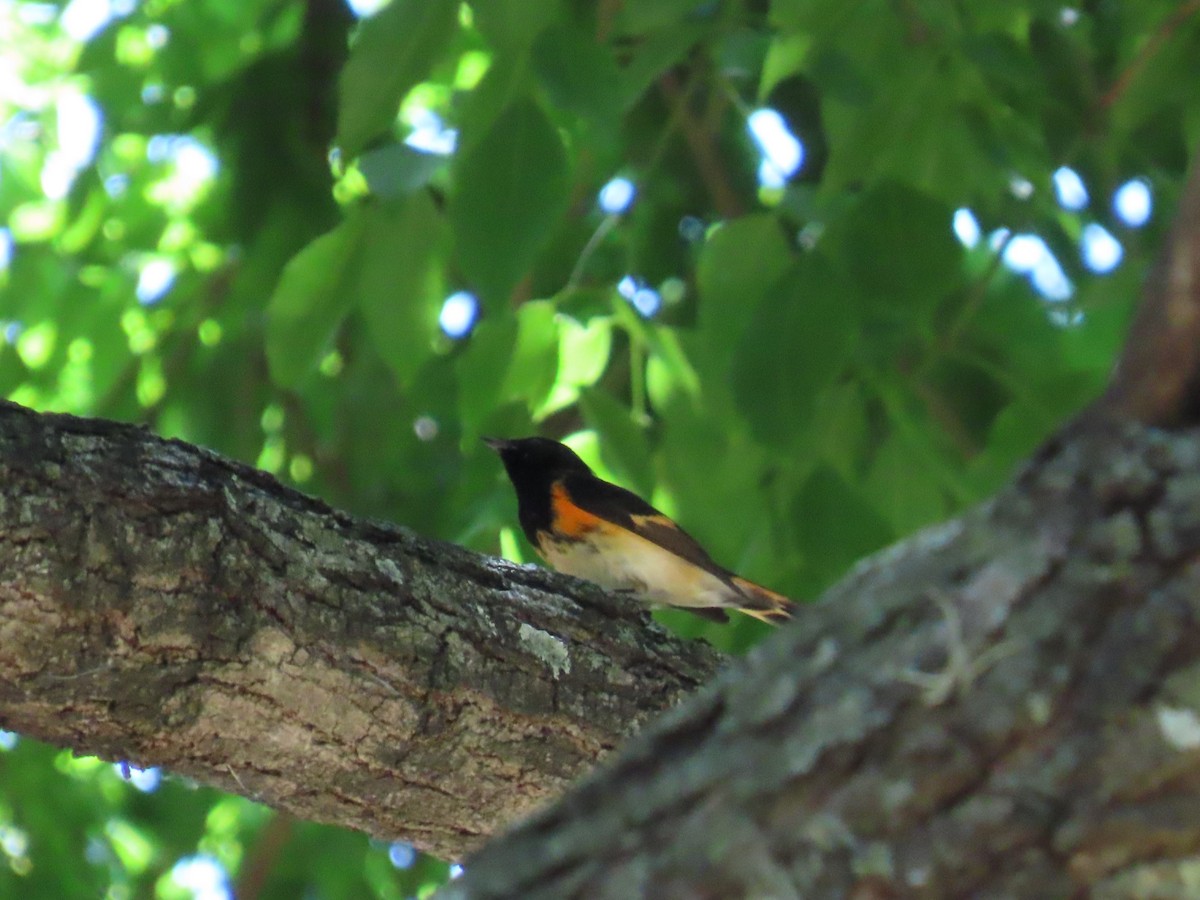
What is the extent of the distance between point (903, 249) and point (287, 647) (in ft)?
5.15

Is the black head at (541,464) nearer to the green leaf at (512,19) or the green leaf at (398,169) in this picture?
the green leaf at (398,169)

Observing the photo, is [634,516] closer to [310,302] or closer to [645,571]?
[645,571]

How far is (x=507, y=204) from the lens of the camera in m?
2.86

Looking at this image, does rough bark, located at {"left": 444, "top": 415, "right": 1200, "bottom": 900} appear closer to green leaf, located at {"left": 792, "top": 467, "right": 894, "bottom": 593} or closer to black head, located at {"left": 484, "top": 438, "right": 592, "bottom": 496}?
green leaf, located at {"left": 792, "top": 467, "right": 894, "bottom": 593}

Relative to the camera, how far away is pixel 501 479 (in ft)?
12.2

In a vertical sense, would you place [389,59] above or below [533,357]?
above

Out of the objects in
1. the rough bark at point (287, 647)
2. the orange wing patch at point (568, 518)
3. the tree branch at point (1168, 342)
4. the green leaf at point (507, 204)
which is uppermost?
the orange wing patch at point (568, 518)

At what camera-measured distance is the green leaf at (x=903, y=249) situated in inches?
121

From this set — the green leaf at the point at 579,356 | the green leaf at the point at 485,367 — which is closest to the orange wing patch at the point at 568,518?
the green leaf at the point at 579,356

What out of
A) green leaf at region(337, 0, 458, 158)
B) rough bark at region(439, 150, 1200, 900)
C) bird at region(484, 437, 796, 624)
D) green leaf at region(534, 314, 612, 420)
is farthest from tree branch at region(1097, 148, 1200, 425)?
bird at region(484, 437, 796, 624)

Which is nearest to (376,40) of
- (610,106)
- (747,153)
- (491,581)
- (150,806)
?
(610,106)

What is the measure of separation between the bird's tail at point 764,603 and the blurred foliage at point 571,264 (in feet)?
0.93

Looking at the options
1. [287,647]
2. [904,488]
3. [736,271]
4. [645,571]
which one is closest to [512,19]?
[736,271]

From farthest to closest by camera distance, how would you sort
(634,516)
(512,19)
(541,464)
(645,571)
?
(541,464)
(645,571)
(634,516)
(512,19)
